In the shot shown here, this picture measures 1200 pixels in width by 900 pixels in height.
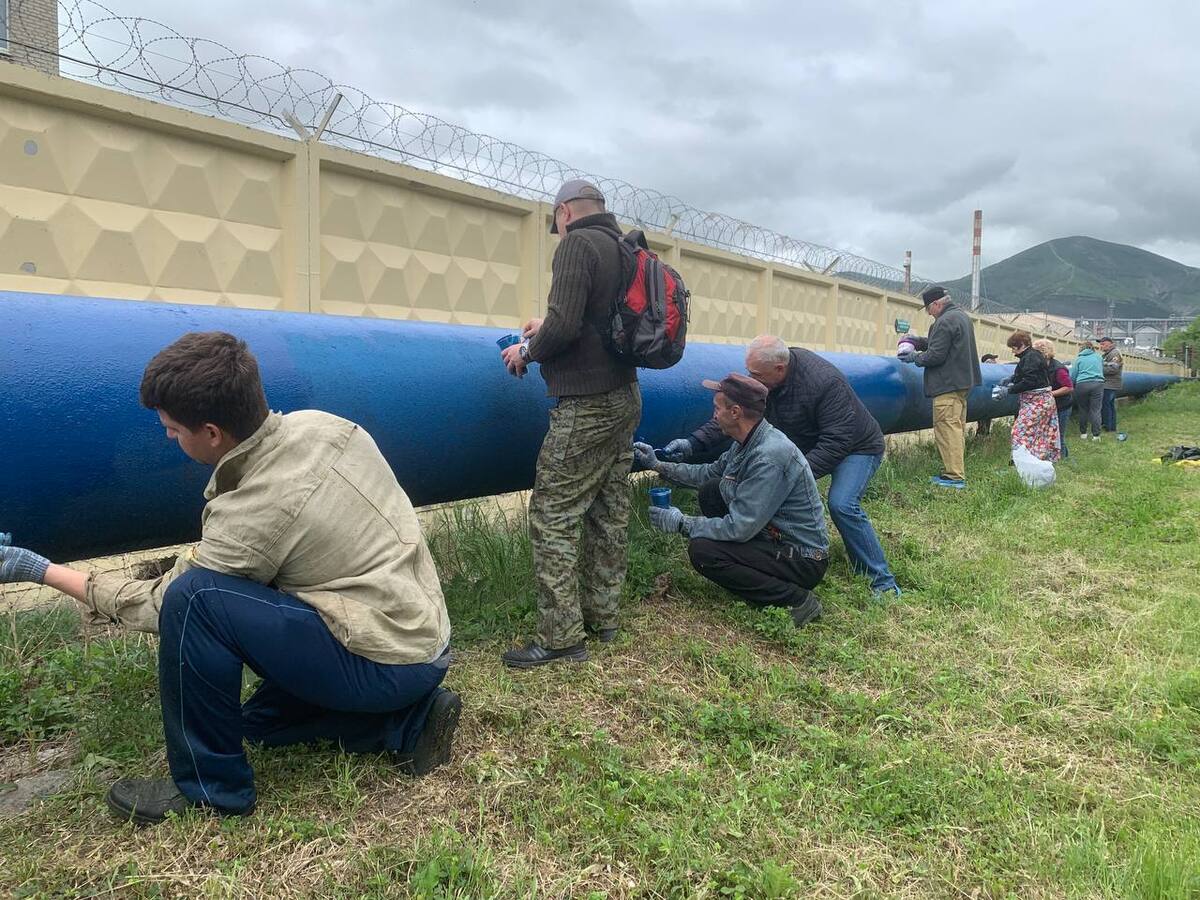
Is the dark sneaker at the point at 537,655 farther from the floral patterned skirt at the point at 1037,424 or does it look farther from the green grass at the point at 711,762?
the floral patterned skirt at the point at 1037,424

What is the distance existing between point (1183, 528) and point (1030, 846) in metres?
4.40

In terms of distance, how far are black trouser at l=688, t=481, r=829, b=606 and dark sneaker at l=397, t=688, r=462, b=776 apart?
5.25 ft

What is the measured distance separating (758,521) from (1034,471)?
14.6 feet

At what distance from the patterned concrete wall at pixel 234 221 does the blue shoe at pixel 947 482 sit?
3.69m

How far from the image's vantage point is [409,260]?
627cm

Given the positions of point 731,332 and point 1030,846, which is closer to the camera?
point 1030,846

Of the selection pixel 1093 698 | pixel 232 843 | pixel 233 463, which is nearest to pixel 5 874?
pixel 232 843

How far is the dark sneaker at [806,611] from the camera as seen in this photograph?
3566 mm

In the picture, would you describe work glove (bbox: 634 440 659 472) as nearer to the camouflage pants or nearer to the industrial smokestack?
the camouflage pants

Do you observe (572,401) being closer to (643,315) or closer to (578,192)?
(643,315)

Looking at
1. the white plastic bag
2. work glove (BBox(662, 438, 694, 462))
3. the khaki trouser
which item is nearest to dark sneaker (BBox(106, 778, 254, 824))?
work glove (BBox(662, 438, 694, 462))

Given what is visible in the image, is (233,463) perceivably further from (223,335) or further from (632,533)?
(632,533)

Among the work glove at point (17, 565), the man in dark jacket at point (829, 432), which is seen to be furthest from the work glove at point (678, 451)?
the work glove at point (17, 565)

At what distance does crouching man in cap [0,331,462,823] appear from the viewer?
1.87m
